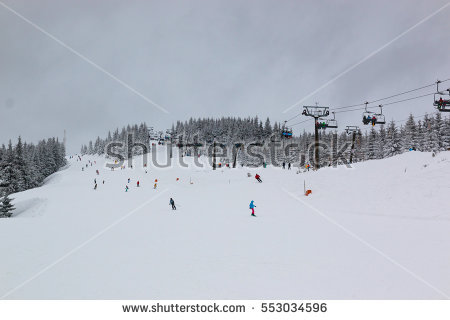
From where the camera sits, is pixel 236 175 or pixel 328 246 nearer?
pixel 328 246

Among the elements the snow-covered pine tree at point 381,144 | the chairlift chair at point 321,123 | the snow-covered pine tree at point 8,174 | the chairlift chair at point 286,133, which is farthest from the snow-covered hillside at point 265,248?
the snow-covered pine tree at point 381,144

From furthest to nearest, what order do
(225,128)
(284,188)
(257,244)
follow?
(225,128) → (284,188) → (257,244)

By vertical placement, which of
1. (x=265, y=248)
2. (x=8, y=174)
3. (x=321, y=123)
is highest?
(x=321, y=123)

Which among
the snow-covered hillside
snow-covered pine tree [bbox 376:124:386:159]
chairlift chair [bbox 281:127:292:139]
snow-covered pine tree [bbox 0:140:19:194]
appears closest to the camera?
the snow-covered hillside

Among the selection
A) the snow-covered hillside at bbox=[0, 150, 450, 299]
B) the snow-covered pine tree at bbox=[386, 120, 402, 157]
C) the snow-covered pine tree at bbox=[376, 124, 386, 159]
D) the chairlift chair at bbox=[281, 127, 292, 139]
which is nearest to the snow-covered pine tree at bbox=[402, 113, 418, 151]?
the snow-covered pine tree at bbox=[386, 120, 402, 157]

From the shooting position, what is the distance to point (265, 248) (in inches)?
397

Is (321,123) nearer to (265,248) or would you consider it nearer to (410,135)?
(265,248)

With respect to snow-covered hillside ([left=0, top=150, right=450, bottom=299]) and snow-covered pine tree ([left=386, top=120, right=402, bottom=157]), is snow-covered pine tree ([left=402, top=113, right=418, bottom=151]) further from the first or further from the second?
snow-covered hillside ([left=0, top=150, right=450, bottom=299])

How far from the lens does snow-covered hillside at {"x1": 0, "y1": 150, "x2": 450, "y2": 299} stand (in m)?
6.66

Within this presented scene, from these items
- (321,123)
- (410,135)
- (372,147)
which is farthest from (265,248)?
(410,135)

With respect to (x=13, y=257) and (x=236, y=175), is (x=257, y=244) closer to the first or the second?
(x=13, y=257)
